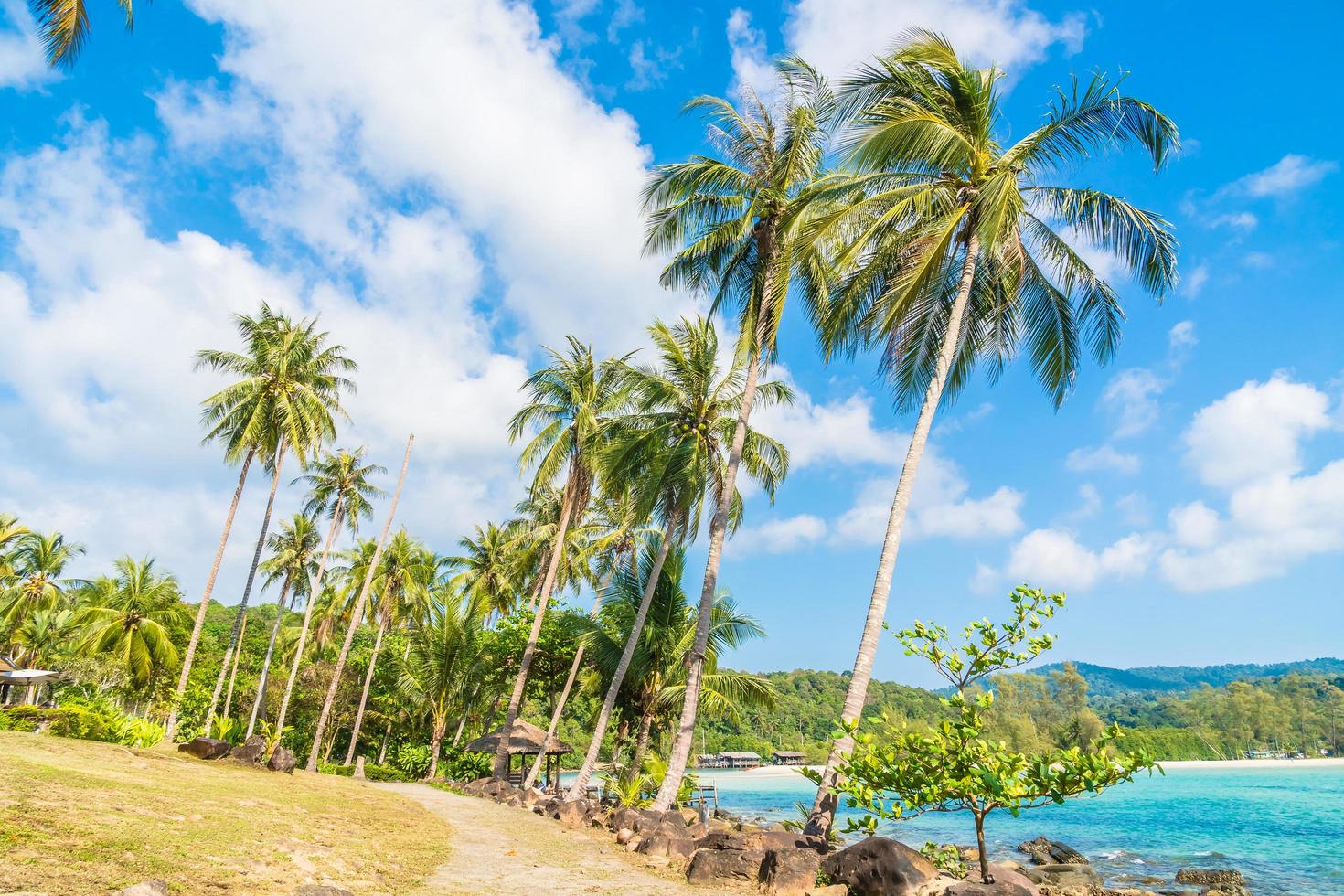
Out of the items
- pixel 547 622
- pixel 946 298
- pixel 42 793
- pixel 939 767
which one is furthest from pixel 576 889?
pixel 547 622

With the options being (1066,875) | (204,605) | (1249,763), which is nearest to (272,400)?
(204,605)

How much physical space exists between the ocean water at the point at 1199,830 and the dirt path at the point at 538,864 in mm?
Result: 7166

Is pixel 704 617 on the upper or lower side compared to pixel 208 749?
upper

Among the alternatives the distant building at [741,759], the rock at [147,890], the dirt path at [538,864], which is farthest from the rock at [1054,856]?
the distant building at [741,759]

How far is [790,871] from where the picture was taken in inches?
289

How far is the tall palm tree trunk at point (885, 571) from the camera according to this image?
8.87m

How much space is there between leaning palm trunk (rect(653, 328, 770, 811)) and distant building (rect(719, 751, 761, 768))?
230 ft

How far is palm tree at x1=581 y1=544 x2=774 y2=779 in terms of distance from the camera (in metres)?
20.4

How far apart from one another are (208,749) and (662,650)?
10.9 meters

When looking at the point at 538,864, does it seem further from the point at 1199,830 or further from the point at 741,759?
the point at 741,759

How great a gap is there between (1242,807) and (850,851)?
4089cm

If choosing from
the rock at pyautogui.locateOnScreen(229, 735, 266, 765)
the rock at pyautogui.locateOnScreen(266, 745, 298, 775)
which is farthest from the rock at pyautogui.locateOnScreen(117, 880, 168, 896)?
the rock at pyautogui.locateOnScreen(229, 735, 266, 765)

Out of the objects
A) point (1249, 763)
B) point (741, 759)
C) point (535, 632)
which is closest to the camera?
point (535, 632)

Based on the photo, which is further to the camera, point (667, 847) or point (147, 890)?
point (667, 847)
